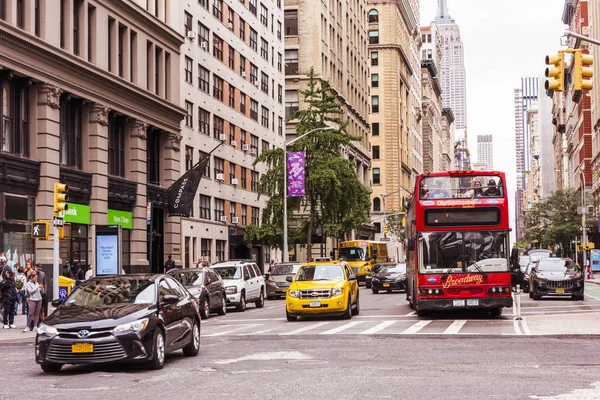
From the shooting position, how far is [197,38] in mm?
56625

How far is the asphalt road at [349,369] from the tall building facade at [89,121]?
47.1 feet

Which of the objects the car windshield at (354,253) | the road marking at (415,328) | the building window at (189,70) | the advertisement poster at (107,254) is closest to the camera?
the road marking at (415,328)

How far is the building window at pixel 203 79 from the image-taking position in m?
57.2

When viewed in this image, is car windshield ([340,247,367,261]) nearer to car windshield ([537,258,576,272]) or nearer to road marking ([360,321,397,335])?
car windshield ([537,258,576,272])

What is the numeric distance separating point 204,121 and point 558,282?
2780cm

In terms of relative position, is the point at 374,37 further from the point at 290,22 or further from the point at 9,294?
the point at 9,294

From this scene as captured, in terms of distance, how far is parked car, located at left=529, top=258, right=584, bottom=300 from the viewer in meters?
36.8

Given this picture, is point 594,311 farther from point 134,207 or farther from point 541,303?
point 134,207

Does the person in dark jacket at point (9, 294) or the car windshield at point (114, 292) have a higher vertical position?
the car windshield at point (114, 292)

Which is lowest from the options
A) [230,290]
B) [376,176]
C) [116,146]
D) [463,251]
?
[230,290]

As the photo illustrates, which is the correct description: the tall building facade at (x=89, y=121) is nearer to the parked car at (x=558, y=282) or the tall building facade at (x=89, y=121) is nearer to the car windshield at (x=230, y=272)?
the car windshield at (x=230, y=272)

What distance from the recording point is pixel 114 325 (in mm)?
13945

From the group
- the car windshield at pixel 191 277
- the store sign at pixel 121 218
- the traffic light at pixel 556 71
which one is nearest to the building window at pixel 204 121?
the store sign at pixel 121 218

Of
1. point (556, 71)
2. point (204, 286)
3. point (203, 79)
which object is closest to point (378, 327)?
point (556, 71)
